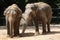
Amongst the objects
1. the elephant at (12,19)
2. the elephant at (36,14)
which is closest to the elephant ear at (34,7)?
the elephant at (36,14)

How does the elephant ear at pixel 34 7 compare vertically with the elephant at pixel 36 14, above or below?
above

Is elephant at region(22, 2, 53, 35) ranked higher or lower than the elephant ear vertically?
lower

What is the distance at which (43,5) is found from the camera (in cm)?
1309

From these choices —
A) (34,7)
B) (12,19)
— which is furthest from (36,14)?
(12,19)

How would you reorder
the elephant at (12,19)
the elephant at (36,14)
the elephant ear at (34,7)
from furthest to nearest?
the elephant ear at (34,7), the elephant at (36,14), the elephant at (12,19)

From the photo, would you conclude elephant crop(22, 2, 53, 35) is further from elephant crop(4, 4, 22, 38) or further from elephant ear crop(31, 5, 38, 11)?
elephant crop(4, 4, 22, 38)

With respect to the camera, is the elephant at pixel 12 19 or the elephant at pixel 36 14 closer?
the elephant at pixel 12 19

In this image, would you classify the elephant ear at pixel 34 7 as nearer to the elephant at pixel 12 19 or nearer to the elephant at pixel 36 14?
the elephant at pixel 36 14

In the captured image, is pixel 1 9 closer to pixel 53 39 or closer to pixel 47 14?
pixel 47 14

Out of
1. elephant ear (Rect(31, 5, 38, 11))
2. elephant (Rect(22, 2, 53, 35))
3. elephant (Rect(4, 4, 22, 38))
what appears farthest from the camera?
elephant ear (Rect(31, 5, 38, 11))

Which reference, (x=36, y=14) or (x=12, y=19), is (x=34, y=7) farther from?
(x=12, y=19)

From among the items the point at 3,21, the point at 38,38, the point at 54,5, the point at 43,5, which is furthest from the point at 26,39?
the point at 54,5

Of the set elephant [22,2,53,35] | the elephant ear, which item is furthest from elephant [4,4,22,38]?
the elephant ear

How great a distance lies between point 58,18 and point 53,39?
23.2ft
